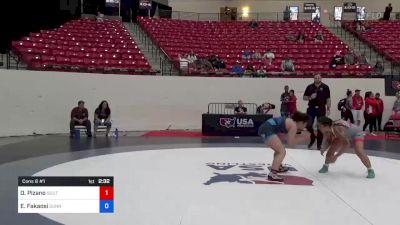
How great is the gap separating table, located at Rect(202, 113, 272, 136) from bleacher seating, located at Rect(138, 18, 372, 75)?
3.91 meters

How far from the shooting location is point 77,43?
1580 centimetres

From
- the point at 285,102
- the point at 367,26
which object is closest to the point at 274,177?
the point at 285,102

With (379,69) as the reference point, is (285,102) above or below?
below

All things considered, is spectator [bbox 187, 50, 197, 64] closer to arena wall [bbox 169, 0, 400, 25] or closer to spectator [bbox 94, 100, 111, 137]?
spectator [bbox 94, 100, 111, 137]

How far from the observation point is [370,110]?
44.9ft

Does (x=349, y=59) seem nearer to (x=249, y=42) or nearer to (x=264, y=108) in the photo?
(x=249, y=42)

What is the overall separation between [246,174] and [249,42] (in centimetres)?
1420

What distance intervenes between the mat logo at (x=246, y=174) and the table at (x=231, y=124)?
5639 millimetres

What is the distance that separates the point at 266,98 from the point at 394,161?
7.42 metres

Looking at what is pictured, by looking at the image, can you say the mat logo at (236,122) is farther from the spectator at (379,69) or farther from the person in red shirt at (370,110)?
the spectator at (379,69)

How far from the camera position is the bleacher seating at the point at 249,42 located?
55.0 feet

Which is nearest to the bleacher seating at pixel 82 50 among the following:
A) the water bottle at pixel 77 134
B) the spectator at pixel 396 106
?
the water bottle at pixel 77 134

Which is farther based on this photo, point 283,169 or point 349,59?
point 349,59

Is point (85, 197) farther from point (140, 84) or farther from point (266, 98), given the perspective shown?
point (266, 98)
